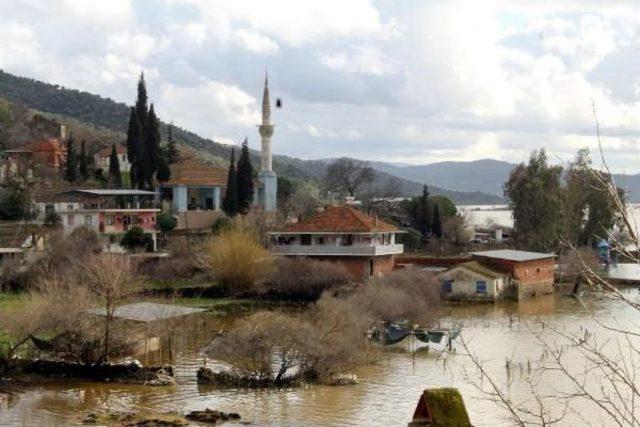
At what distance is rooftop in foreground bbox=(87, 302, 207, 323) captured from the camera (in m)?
29.0

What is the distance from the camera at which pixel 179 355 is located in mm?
30297

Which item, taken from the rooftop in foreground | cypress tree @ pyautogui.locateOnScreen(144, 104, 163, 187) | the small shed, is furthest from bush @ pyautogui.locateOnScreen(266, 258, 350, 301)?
the small shed

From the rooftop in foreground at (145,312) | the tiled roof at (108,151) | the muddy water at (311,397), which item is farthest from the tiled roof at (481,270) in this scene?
the tiled roof at (108,151)

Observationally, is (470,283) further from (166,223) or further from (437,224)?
(437,224)

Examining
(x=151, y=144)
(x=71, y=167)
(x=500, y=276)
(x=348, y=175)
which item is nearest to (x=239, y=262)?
(x=500, y=276)

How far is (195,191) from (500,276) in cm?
2644

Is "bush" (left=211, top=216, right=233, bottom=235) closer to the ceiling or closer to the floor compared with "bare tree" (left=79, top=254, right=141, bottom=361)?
closer to the ceiling

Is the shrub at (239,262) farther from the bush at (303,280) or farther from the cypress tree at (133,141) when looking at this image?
the cypress tree at (133,141)

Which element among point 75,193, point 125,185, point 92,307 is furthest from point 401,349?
point 125,185

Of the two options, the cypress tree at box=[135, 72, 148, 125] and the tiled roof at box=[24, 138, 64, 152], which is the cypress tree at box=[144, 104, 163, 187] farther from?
the tiled roof at box=[24, 138, 64, 152]

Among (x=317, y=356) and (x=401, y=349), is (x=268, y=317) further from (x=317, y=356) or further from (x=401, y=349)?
(x=401, y=349)

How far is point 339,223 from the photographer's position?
52781 mm

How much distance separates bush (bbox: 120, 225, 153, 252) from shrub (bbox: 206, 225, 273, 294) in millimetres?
7420

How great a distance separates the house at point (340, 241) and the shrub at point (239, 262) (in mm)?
3985
